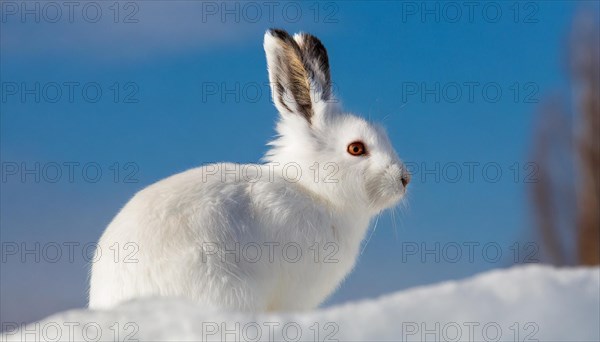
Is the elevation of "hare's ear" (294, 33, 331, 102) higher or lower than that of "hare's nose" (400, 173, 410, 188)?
higher

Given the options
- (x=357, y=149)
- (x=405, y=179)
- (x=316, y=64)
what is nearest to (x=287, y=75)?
(x=316, y=64)

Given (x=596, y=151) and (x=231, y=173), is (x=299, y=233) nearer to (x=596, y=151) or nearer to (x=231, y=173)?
(x=231, y=173)

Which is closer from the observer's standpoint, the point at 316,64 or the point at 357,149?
the point at 357,149

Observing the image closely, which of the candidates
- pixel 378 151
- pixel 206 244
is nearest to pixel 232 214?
pixel 206 244

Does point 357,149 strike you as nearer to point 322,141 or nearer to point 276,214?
point 322,141

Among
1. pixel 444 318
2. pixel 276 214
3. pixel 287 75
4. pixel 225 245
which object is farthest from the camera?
pixel 287 75

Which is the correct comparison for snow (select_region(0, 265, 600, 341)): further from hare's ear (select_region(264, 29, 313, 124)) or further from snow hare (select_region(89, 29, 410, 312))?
hare's ear (select_region(264, 29, 313, 124))

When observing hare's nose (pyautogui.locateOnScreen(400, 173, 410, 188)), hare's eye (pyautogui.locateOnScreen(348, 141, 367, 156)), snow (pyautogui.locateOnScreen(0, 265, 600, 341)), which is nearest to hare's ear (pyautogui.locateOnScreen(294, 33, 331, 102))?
hare's eye (pyautogui.locateOnScreen(348, 141, 367, 156))

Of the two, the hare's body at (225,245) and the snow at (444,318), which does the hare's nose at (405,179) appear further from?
the snow at (444,318)
